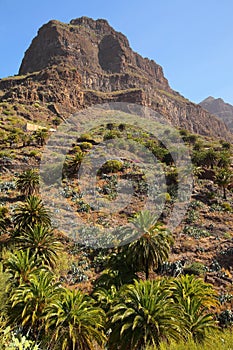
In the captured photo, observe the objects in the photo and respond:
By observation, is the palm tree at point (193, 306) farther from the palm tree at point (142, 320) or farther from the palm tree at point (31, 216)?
the palm tree at point (31, 216)

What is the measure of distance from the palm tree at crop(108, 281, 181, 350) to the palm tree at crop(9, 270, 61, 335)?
15.5ft

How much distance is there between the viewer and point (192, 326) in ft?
65.6

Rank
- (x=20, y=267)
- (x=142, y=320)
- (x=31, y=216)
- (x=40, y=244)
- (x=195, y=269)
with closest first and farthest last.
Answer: (x=142, y=320) < (x=20, y=267) < (x=40, y=244) < (x=195, y=269) < (x=31, y=216)

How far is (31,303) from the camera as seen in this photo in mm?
20359

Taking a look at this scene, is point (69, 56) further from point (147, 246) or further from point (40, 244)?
point (147, 246)

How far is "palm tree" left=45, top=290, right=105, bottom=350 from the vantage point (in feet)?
59.7

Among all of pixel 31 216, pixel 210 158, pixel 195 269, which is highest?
pixel 210 158

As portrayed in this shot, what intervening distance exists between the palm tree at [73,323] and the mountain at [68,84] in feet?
299

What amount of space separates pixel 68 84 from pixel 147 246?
122970mm

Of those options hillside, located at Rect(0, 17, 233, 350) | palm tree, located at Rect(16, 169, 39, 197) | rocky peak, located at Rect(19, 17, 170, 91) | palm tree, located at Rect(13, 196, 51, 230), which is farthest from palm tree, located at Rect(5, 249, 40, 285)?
rocky peak, located at Rect(19, 17, 170, 91)

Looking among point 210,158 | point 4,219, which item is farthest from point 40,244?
point 210,158

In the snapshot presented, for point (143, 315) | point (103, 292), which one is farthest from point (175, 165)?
point (143, 315)

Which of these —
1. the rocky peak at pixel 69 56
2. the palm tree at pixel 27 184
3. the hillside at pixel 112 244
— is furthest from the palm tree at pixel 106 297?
the rocky peak at pixel 69 56

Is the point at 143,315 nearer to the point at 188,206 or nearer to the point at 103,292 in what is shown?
the point at 103,292
